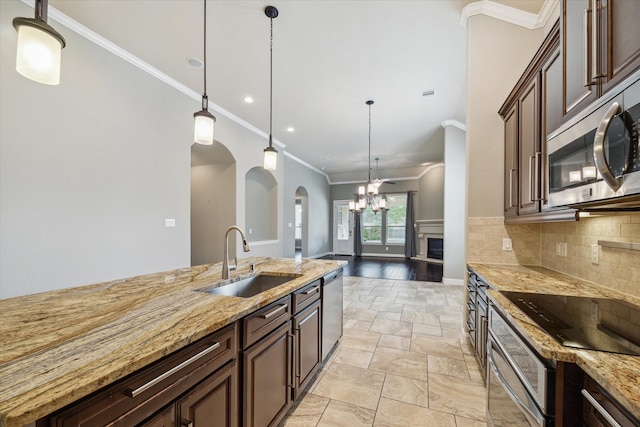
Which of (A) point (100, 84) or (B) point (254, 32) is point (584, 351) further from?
(A) point (100, 84)

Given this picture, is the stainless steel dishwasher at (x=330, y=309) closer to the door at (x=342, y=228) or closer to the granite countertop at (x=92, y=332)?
the granite countertop at (x=92, y=332)

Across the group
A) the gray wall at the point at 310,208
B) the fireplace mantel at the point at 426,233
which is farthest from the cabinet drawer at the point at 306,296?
the fireplace mantel at the point at 426,233

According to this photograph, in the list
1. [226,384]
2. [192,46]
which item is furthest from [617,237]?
[192,46]

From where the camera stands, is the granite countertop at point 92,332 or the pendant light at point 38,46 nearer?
the granite countertop at point 92,332

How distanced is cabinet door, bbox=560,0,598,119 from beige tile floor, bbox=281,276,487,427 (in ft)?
6.70

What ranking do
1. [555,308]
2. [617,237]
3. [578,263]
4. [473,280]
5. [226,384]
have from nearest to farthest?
1. [226,384]
2. [555,308]
3. [617,237]
4. [578,263]
5. [473,280]

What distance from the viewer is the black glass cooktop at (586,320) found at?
0.97 metres

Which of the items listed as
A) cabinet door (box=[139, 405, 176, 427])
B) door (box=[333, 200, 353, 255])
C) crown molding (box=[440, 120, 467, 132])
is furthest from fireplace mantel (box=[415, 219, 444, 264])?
cabinet door (box=[139, 405, 176, 427])

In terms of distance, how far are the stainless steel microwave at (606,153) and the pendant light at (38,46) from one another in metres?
2.14

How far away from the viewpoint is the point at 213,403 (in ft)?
3.67

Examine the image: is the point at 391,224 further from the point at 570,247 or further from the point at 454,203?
the point at 570,247

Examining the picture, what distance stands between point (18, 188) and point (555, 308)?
13.3 feet

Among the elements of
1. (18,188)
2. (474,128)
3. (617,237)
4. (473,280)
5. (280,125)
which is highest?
(280,125)

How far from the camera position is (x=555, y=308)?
134 centimetres
